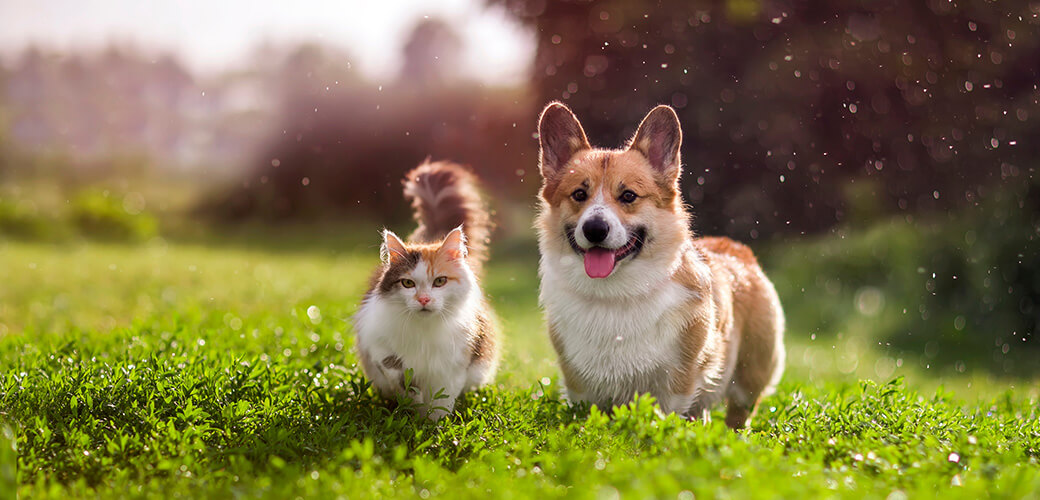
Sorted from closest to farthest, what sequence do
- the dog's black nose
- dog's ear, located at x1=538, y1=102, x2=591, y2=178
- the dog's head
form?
the dog's black nose → the dog's head → dog's ear, located at x1=538, y1=102, x2=591, y2=178

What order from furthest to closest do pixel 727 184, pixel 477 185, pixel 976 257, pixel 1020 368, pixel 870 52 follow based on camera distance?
pixel 870 52 < pixel 727 184 < pixel 976 257 < pixel 1020 368 < pixel 477 185

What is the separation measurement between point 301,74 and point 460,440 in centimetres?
958

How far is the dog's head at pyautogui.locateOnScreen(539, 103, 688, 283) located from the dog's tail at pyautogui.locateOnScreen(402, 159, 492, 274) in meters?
0.74

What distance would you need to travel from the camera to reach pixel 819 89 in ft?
35.8

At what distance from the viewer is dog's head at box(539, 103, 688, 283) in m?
3.77

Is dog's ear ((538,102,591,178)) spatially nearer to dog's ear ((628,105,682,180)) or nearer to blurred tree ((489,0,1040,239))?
dog's ear ((628,105,682,180))

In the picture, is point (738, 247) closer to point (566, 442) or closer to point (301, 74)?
point (566, 442)

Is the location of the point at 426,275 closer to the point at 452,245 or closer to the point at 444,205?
the point at 452,245

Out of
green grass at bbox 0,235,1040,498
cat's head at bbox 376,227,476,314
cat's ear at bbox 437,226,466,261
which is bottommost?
green grass at bbox 0,235,1040,498

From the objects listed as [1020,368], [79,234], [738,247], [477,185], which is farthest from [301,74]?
[1020,368]

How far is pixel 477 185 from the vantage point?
513 cm

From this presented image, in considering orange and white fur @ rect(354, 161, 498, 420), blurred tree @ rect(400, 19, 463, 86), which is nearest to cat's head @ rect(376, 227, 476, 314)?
orange and white fur @ rect(354, 161, 498, 420)

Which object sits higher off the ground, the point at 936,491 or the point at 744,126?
the point at 744,126

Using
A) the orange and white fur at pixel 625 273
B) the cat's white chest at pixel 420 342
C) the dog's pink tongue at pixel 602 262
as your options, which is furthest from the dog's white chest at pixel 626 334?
the cat's white chest at pixel 420 342
